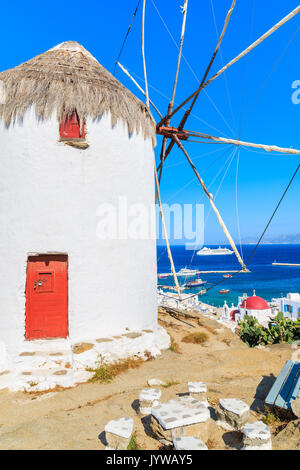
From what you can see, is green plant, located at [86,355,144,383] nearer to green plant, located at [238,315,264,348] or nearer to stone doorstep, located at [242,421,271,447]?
stone doorstep, located at [242,421,271,447]

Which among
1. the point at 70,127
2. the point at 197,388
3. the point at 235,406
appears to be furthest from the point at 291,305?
the point at 70,127

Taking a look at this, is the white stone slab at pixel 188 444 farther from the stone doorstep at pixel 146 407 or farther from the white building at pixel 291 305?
the white building at pixel 291 305

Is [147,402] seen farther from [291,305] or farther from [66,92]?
[291,305]

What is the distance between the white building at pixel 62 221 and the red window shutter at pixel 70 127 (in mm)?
23

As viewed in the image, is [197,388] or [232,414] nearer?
[232,414]

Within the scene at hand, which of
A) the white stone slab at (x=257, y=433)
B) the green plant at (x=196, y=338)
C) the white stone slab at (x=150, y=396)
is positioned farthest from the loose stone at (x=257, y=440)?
the green plant at (x=196, y=338)

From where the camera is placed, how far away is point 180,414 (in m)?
3.83

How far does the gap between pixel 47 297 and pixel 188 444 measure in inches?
186

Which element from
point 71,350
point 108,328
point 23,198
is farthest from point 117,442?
point 23,198

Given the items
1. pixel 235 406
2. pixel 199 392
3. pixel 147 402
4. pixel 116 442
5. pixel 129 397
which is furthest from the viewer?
pixel 129 397

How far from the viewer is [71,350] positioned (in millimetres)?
6582

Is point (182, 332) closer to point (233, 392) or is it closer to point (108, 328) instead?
point (108, 328)

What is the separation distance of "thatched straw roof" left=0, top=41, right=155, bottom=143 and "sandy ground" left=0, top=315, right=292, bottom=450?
5.95 meters

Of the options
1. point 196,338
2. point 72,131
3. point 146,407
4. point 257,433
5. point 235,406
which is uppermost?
point 72,131
